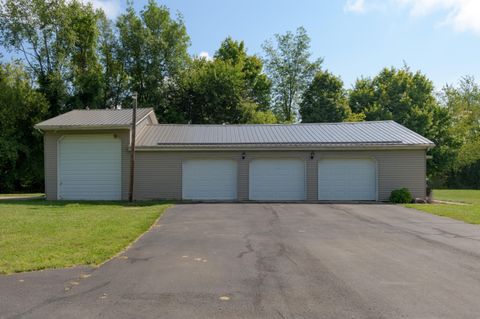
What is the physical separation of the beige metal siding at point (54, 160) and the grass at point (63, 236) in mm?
5424

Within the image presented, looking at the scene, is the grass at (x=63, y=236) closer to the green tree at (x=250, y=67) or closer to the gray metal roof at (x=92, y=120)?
the gray metal roof at (x=92, y=120)

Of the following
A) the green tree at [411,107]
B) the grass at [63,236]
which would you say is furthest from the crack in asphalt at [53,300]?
the green tree at [411,107]

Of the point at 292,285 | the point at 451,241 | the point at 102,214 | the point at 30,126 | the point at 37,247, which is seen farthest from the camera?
the point at 30,126

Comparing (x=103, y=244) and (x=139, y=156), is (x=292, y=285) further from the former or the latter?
(x=139, y=156)

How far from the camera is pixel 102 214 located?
12.0 m

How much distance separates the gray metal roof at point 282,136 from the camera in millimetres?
17719

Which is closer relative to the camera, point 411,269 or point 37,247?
point 411,269

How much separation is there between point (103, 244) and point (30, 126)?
952 inches

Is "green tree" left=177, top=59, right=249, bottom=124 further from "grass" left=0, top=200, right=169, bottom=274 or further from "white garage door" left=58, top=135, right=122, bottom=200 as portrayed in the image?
"grass" left=0, top=200, right=169, bottom=274

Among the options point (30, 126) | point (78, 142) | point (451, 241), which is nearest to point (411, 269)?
point (451, 241)

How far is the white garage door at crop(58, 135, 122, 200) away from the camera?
1795 centimetres

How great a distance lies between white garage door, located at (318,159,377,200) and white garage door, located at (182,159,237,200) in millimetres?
3975

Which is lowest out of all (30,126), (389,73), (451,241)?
(451,241)

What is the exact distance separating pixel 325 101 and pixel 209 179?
21173mm
